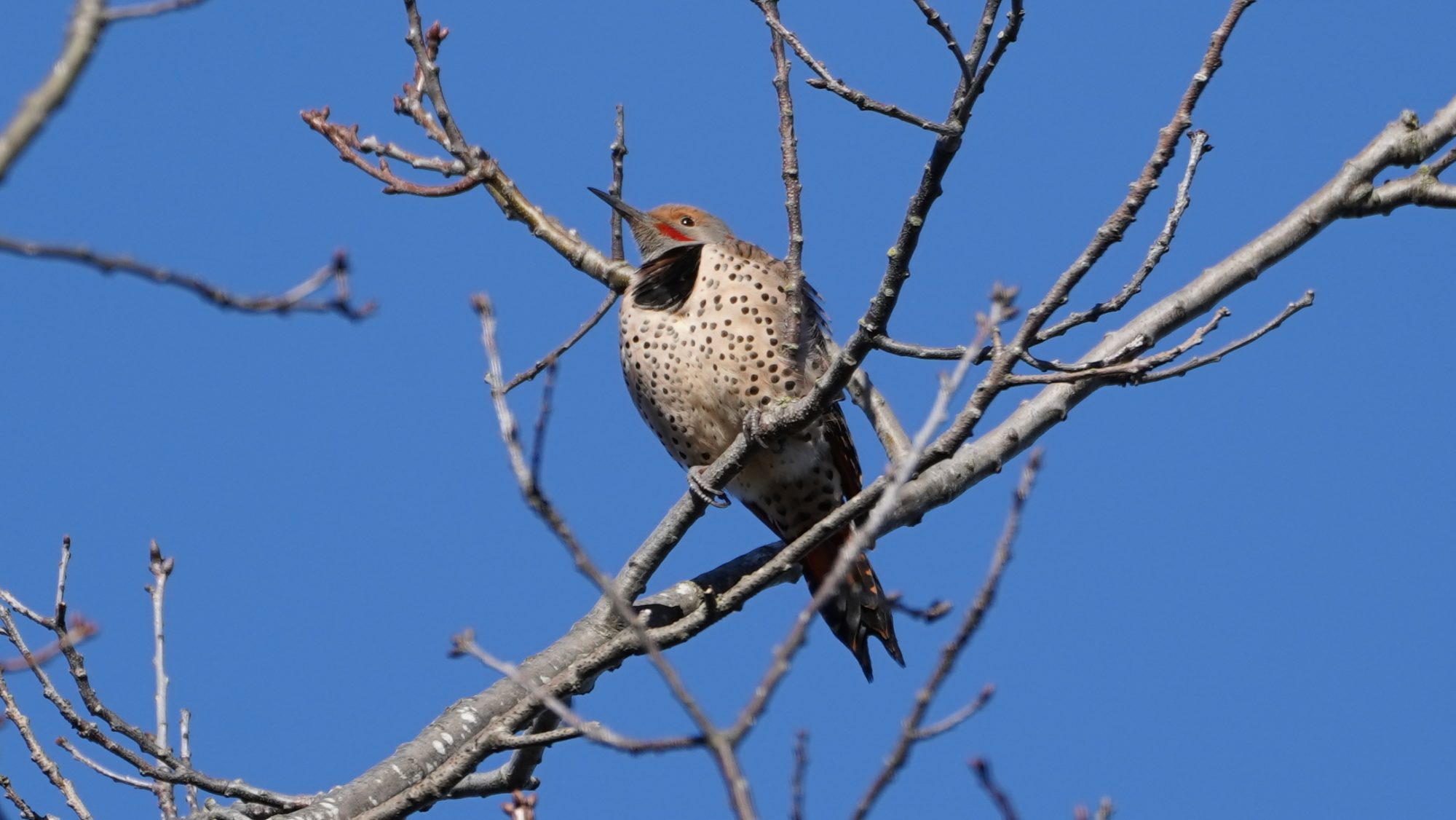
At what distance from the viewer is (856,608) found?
19.9 feet

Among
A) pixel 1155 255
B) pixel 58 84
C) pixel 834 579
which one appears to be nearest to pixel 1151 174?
pixel 1155 255

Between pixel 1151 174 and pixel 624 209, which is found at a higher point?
pixel 624 209

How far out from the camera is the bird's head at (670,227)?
23.0 ft

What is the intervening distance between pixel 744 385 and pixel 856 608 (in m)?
1.05

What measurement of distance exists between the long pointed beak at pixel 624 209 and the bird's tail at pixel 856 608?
1668mm

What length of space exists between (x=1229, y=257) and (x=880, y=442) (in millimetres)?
1429

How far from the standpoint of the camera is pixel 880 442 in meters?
5.62

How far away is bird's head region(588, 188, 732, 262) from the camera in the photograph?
700 centimetres

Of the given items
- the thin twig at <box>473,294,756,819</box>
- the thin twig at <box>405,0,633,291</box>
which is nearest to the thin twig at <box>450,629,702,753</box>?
the thin twig at <box>473,294,756,819</box>

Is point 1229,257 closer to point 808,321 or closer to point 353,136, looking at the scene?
point 808,321

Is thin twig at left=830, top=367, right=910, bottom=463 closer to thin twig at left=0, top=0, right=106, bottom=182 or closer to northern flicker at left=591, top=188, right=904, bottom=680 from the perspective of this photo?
northern flicker at left=591, top=188, right=904, bottom=680

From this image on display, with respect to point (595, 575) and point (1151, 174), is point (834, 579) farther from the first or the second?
point (1151, 174)

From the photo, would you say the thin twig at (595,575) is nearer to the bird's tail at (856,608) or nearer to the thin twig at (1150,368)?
the thin twig at (1150,368)

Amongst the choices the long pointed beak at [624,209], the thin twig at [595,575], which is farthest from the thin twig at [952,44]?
the long pointed beak at [624,209]
